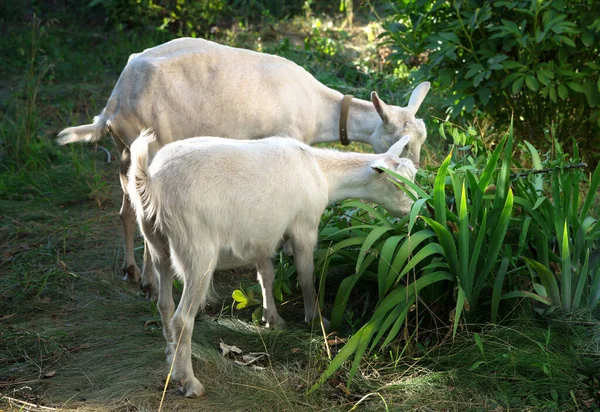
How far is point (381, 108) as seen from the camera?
500 centimetres

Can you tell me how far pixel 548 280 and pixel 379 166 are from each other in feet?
3.34

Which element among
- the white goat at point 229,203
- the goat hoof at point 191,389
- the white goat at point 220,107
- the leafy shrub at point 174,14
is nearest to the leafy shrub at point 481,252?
the white goat at point 229,203

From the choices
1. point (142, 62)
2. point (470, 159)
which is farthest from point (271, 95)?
point (470, 159)

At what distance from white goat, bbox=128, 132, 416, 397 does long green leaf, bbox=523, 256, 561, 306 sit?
0.88 metres

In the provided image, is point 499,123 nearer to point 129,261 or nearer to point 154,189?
point 129,261

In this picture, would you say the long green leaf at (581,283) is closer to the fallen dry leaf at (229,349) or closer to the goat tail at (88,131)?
the fallen dry leaf at (229,349)

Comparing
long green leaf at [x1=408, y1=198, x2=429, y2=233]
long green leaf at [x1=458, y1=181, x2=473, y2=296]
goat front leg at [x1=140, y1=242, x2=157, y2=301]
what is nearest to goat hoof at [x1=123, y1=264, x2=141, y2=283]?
goat front leg at [x1=140, y1=242, x2=157, y2=301]

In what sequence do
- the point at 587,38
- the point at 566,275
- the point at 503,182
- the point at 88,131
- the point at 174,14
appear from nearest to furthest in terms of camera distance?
the point at 566,275 → the point at 503,182 → the point at 88,131 → the point at 587,38 → the point at 174,14

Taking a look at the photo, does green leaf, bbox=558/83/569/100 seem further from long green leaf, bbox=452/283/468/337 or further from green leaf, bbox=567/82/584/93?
long green leaf, bbox=452/283/468/337

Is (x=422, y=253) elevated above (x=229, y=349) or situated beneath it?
elevated above

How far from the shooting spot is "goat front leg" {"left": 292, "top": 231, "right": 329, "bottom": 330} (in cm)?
392

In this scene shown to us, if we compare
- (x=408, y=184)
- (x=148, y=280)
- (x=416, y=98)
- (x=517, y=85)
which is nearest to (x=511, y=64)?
(x=517, y=85)

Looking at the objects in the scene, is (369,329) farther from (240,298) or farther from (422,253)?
(240,298)

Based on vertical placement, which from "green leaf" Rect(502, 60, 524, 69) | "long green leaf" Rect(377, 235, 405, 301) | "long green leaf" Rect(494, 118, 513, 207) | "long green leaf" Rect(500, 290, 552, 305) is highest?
"green leaf" Rect(502, 60, 524, 69)
